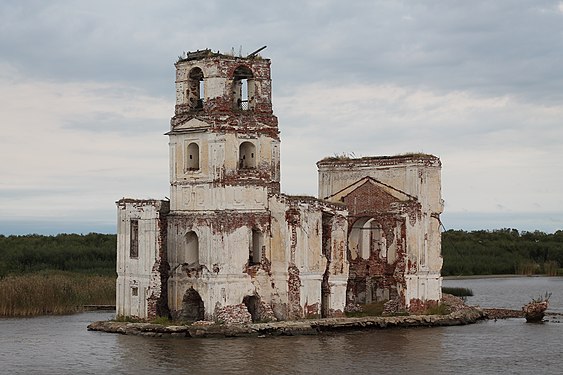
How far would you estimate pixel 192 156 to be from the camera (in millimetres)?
38219

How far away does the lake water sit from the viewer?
96.5ft

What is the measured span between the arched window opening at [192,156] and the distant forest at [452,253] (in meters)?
17.0

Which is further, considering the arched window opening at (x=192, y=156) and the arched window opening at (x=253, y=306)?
the arched window opening at (x=192, y=156)

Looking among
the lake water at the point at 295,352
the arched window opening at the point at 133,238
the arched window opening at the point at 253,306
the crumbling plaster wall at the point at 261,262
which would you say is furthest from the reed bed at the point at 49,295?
the arched window opening at the point at 253,306

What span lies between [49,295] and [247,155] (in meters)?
11.0

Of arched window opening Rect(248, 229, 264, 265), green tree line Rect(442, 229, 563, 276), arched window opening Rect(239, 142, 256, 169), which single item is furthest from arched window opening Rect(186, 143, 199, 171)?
green tree line Rect(442, 229, 563, 276)

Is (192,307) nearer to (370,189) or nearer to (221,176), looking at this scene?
(221,176)

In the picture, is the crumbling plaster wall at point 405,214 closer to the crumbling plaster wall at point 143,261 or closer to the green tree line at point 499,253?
the crumbling plaster wall at point 143,261

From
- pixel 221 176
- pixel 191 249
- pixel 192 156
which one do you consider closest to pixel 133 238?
pixel 191 249

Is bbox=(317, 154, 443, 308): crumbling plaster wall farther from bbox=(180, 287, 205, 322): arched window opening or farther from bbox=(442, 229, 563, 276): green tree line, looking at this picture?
bbox=(442, 229, 563, 276): green tree line

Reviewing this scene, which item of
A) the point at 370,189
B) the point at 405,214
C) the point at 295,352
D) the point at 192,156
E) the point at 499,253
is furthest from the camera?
the point at 499,253

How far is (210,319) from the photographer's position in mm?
36094

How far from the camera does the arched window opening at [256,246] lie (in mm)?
37594

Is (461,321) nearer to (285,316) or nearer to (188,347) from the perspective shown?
(285,316)
